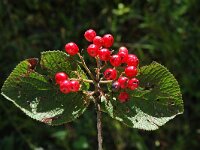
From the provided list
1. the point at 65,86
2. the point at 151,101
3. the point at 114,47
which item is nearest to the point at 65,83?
the point at 65,86

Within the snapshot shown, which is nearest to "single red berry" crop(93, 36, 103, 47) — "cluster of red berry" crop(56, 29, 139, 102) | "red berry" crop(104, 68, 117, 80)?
"cluster of red berry" crop(56, 29, 139, 102)

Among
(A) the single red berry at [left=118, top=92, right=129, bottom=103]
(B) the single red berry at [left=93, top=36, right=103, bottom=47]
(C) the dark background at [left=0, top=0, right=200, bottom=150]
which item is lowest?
(A) the single red berry at [left=118, top=92, right=129, bottom=103]

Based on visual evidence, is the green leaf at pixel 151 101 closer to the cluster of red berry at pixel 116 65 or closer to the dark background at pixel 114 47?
the cluster of red berry at pixel 116 65

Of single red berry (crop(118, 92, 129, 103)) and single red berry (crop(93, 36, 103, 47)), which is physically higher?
single red berry (crop(93, 36, 103, 47))

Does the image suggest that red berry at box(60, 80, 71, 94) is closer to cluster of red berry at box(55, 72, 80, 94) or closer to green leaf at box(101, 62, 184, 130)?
cluster of red berry at box(55, 72, 80, 94)

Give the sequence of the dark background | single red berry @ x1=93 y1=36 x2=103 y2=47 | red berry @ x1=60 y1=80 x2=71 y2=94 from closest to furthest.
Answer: red berry @ x1=60 y1=80 x2=71 y2=94
single red berry @ x1=93 y1=36 x2=103 y2=47
the dark background

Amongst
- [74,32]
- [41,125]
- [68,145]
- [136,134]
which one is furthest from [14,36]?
[136,134]

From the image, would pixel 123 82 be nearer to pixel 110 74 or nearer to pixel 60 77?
pixel 110 74

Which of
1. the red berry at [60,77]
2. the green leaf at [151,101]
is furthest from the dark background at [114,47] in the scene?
the red berry at [60,77]
